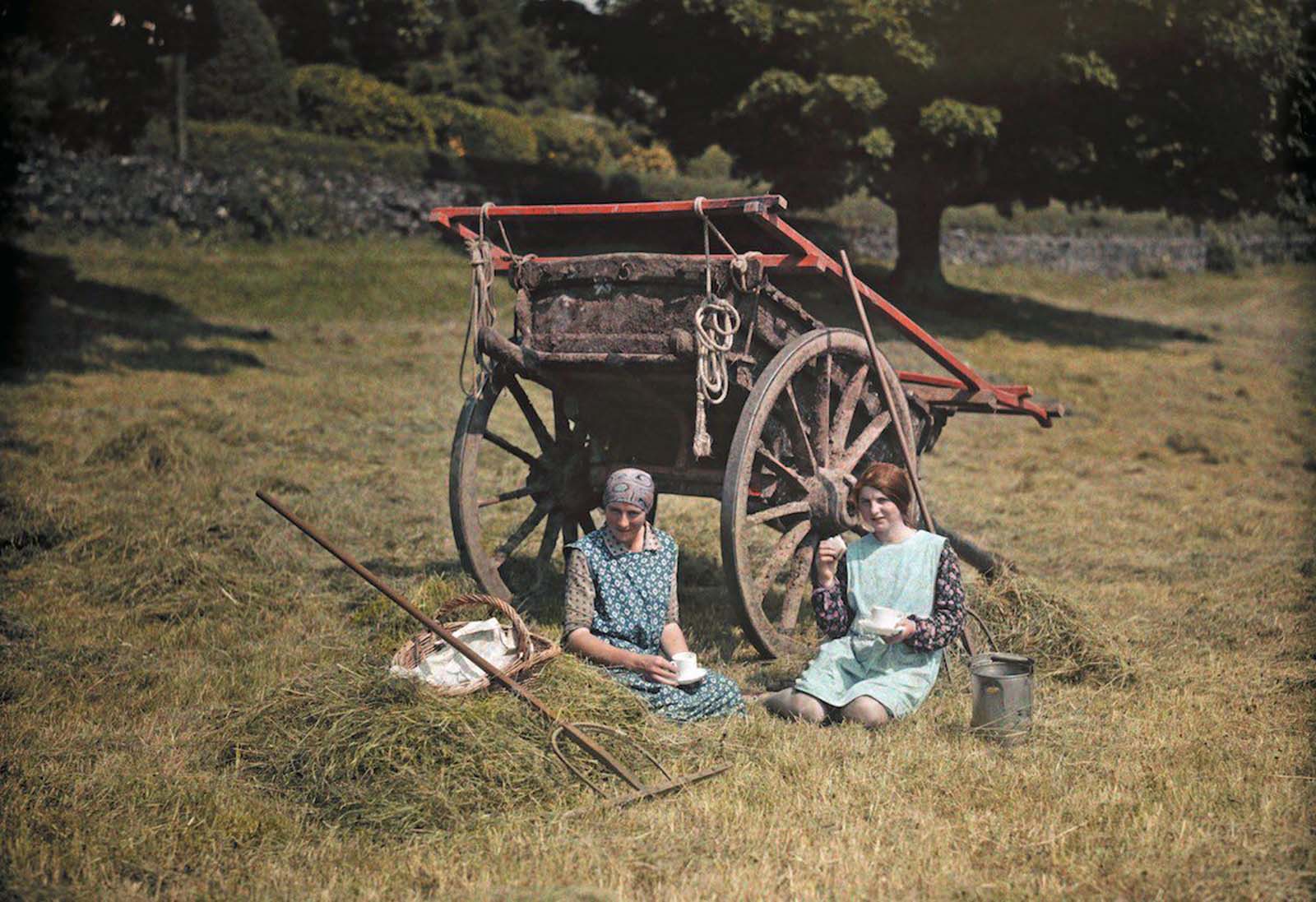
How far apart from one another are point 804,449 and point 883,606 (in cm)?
120


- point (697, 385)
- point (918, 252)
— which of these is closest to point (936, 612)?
point (697, 385)

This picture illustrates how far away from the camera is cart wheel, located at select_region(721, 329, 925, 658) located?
5.61 metres

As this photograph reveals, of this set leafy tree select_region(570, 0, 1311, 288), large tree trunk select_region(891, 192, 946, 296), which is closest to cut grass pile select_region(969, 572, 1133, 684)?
leafy tree select_region(570, 0, 1311, 288)

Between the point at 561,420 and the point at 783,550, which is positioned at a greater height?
the point at 561,420

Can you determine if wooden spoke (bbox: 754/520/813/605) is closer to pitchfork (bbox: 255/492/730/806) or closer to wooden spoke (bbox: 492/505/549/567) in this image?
wooden spoke (bbox: 492/505/549/567)

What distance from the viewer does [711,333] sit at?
210 inches

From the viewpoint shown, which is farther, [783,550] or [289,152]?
[289,152]

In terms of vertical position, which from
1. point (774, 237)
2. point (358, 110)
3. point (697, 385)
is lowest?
point (697, 385)

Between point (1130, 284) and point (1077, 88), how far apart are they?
43.3 ft

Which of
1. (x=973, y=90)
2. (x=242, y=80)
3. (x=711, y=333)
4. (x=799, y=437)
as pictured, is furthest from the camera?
(x=242, y=80)

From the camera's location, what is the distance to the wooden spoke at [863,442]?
6.18 metres

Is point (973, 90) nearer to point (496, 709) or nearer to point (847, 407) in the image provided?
point (847, 407)

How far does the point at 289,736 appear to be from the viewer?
4.39 meters

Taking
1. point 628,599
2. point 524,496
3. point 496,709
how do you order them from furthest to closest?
1. point 524,496
2. point 628,599
3. point 496,709
